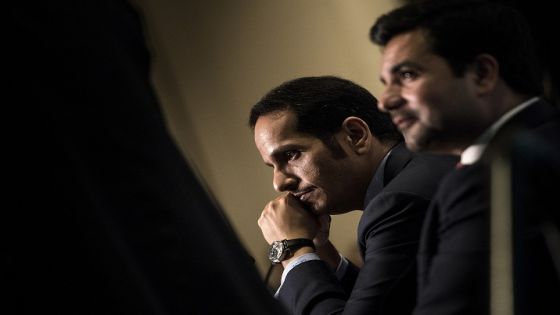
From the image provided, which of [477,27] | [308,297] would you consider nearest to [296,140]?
[308,297]

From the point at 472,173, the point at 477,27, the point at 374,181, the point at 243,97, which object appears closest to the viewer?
the point at 472,173

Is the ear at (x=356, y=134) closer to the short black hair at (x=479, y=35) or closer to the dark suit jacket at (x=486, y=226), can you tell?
the short black hair at (x=479, y=35)

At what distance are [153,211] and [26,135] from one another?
0.11m

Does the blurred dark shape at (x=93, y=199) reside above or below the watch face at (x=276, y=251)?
above

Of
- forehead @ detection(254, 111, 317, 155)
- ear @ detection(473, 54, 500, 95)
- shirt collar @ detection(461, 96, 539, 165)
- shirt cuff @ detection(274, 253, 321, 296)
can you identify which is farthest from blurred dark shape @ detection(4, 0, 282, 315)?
→ forehead @ detection(254, 111, 317, 155)

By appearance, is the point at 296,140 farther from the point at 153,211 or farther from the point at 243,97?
the point at 153,211

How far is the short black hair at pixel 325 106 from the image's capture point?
158 centimetres

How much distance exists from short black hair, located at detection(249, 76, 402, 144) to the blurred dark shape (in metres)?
1.03

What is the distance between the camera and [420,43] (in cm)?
117

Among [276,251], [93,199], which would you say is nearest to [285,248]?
[276,251]

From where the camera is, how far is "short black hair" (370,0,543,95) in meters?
1.11

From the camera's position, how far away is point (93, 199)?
20.7 inches

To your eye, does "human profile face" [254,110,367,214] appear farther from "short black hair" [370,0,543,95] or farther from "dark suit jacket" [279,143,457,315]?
"short black hair" [370,0,543,95]

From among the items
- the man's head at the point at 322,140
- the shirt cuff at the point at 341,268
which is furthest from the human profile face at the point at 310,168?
the shirt cuff at the point at 341,268
